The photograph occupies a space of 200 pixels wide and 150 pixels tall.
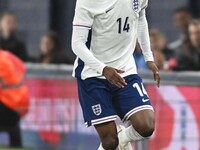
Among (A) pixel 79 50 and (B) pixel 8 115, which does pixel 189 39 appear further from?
(A) pixel 79 50

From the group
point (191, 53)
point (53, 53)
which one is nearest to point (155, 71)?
point (191, 53)

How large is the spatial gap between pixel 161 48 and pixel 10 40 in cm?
321

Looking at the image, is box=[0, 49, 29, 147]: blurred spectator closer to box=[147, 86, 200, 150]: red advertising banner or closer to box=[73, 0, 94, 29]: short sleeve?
box=[147, 86, 200, 150]: red advertising banner

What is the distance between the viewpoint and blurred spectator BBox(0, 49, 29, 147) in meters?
15.1

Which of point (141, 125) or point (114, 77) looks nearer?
point (114, 77)

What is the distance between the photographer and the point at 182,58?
1491 cm

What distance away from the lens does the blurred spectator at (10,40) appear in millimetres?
17594

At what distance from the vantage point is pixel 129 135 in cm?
1065

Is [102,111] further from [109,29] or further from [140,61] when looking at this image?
[140,61]

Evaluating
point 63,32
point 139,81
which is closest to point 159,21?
point 63,32

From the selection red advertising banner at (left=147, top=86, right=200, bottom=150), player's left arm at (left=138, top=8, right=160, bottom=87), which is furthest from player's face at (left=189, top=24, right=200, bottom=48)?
player's left arm at (left=138, top=8, right=160, bottom=87)

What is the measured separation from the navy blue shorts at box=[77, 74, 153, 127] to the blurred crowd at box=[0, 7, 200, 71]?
3.76 meters

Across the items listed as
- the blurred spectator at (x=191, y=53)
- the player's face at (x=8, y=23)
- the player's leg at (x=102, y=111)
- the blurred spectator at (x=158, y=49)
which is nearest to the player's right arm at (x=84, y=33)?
the player's leg at (x=102, y=111)

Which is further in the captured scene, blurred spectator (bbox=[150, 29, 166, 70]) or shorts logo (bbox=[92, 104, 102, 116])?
blurred spectator (bbox=[150, 29, 166, 70])
